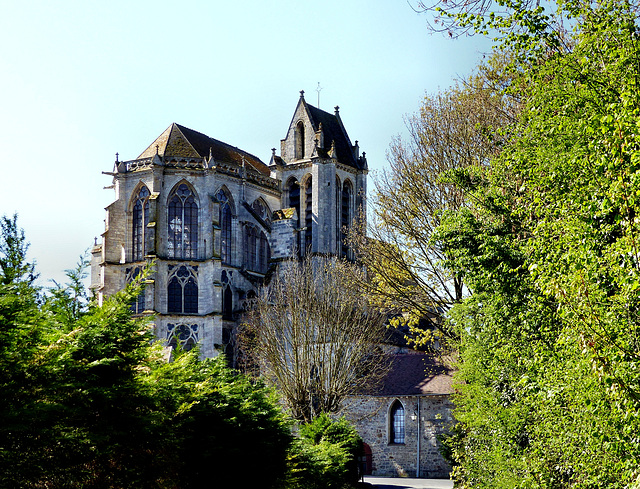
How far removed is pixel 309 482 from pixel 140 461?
10397 mm

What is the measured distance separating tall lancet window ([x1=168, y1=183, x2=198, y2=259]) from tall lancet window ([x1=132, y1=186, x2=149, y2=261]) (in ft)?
4.83

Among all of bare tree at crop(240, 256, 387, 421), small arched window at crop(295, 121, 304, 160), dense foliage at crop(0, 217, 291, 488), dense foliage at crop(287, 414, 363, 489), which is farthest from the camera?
small arched window at crop(295, 121, 304, 160)

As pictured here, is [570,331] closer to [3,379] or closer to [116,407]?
[116,407]

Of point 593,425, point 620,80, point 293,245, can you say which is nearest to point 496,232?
point 620,80

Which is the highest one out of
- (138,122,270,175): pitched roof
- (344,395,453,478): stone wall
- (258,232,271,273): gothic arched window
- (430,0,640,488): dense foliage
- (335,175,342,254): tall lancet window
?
(138,122,270,175): pitched roof

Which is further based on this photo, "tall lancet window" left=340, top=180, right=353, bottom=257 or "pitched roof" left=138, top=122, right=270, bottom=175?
"tall lancet window" left=340, top=180, right=353, bottom=257

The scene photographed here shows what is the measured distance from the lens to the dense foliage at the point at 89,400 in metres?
8.38

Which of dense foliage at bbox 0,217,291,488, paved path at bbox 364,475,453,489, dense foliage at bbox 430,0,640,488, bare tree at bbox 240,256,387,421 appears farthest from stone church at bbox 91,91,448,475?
dense foliage at bbox 0,217,291,488

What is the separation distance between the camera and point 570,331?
9.46 m

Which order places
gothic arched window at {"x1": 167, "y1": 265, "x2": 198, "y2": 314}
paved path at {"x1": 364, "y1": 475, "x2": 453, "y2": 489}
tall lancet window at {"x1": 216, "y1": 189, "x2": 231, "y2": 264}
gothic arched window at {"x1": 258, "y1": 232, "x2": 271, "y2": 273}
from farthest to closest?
gothic arched window at {"x1": 258, "y1": 232, "x2": 271, "y2": 273} < tall lancet window at {"x1": 216, "y1": 189, "x2": 231, "y2": 264} < gothic arched window at {"x1": 167, "y1": 265, "x2": 198, "y2": 314} < paved path at {"x1": 364, "y1": 475, "x2": 453, "y2": 489}

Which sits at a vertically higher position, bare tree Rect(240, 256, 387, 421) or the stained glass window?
bare tree Rect(240, 256, 387, 421)

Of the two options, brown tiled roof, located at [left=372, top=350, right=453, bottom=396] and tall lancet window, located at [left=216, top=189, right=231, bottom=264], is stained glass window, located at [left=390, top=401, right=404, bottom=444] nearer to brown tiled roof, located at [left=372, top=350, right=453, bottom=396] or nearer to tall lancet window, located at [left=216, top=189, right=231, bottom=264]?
brown tiled roof, located at [left=372, top=350, right=453, bottom=396]

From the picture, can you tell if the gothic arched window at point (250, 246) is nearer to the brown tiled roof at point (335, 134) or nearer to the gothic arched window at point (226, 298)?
the gothic arched window at point (226, 298)

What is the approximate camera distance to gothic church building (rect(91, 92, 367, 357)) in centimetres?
4653
